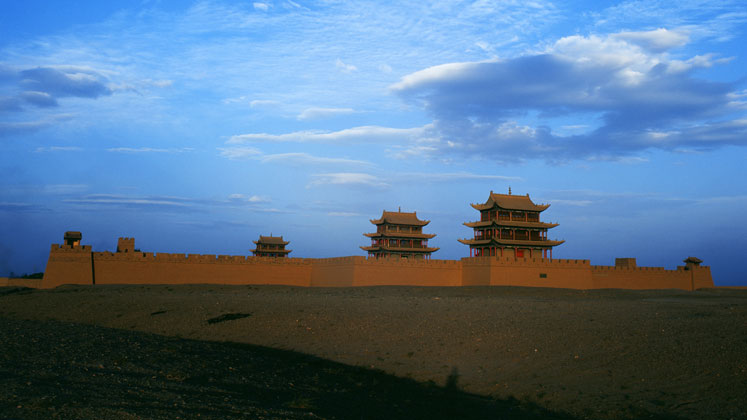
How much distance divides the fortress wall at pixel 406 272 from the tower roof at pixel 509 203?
19.7 ft

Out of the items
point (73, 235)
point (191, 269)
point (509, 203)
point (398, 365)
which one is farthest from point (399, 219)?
point (398, 365)

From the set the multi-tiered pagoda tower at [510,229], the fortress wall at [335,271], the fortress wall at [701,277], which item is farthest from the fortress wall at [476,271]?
the fortress wall at [701,277]

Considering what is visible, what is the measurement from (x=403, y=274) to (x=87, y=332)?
27.3 metres

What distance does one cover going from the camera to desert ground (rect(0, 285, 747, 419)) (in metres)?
8.71

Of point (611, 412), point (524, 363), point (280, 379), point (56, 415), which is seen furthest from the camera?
point (524, 363)

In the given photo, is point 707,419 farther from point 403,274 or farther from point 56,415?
point 403,274

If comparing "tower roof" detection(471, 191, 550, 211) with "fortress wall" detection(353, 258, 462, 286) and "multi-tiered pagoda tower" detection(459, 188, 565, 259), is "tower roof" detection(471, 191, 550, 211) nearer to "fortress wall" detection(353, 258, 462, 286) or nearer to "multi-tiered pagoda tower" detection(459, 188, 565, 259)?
"multi-tiered pagoda tower" detection(459, 188, 565, 259)

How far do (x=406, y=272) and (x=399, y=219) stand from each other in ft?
40.5

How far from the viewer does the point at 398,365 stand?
13.6m

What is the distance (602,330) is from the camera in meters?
14.6

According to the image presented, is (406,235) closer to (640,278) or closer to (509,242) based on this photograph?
(509,242)

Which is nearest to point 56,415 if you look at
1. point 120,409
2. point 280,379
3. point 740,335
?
point 120,409

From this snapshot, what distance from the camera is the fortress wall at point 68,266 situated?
35406 mm

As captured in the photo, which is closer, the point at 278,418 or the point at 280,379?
the point at 278,418
